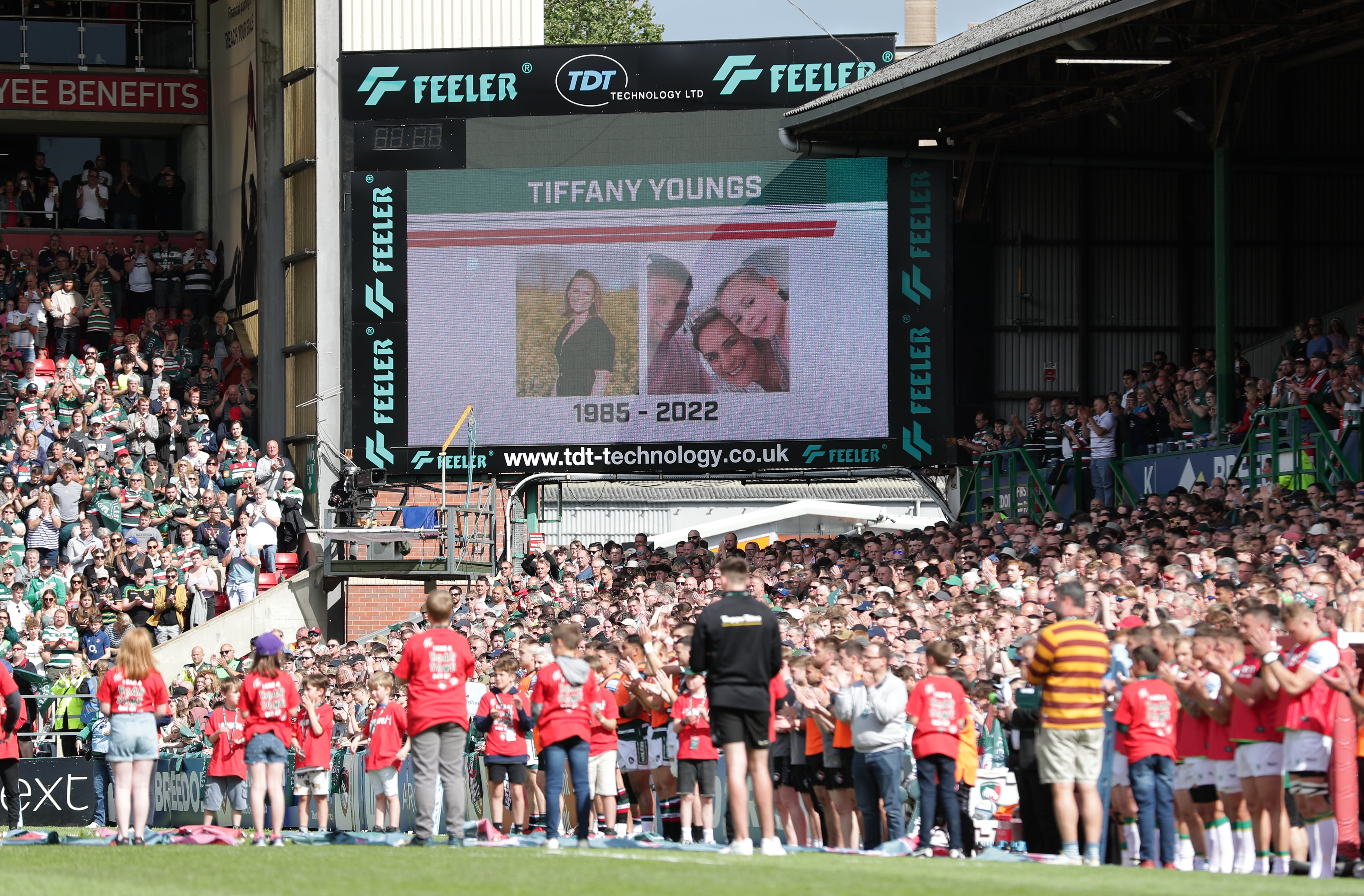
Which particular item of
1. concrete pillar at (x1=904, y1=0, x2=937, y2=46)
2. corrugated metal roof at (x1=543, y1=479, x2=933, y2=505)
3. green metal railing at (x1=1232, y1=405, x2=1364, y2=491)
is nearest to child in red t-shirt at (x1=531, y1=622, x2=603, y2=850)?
green metal railing at (x1=1232, y1=405, x2=1364, y2=491)

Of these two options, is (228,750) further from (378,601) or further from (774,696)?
(378,601)

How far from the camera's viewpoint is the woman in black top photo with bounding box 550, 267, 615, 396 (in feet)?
95.2

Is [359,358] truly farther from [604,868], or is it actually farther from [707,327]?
[604,868]

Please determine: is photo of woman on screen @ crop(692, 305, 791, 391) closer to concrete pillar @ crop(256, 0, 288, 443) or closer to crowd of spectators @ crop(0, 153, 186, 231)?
concrete pillar @ crop(256, 0, 288, 443)

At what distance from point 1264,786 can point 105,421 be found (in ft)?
74.3

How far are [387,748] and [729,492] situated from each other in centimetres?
1454

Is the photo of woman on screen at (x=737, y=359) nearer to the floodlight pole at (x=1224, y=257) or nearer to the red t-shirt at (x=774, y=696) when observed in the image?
the floodlight pole at (x=1224, y=257)

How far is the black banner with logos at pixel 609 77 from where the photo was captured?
2925 cm

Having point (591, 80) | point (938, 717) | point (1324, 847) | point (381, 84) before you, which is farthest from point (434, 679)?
point (381, 84)

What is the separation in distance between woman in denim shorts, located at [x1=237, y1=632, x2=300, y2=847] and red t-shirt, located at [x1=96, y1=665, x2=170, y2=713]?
31.6 inches

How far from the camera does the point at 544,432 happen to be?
1145 inches

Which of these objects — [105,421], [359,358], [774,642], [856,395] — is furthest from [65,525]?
[774,642]

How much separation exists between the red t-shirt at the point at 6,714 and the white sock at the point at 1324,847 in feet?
29.9

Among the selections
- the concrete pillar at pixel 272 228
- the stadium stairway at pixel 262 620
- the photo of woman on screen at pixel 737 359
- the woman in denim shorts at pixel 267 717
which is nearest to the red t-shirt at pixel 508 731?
the woman in denim shorts at pixel 267 717
